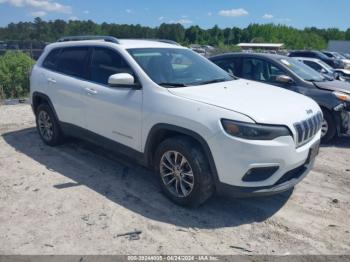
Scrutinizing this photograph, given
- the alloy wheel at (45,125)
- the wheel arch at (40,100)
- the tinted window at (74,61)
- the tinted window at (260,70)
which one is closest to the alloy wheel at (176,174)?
the tinted window at (74,61)

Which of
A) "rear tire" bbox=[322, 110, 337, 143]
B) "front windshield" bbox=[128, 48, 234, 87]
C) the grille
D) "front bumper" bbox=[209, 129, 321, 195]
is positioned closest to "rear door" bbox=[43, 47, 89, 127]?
"front windshield" bbox=[128, 48, 234, 87]

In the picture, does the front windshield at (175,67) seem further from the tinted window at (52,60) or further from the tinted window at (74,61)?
the tinted window at (52,60)

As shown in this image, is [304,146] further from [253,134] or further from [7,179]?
[7,179]

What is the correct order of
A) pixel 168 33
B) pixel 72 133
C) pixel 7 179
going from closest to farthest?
pixel 7 179 → pixel 72 133 → pixel 168 33

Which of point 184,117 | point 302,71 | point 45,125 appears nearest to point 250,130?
point 184,117

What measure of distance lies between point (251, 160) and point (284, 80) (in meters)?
3.84

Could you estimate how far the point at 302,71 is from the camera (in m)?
7.28

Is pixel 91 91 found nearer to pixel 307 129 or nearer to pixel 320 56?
pixel 307 129

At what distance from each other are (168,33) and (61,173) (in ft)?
416

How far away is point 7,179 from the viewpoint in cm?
493

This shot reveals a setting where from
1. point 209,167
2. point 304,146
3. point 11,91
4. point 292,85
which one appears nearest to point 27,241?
point 209,167

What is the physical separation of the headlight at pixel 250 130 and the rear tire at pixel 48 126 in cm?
337

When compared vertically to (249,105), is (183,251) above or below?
below

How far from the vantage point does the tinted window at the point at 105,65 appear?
4641 mm
